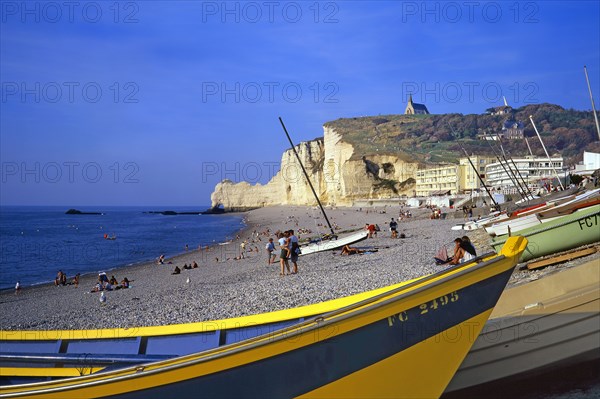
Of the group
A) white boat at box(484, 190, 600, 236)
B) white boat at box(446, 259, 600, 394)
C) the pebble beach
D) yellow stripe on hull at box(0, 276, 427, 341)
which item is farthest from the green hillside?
yellow stripe on hull at box(0, 276, 427, 341)

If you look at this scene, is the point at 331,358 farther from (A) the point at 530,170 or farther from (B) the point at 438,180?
(B) the point at 438,180

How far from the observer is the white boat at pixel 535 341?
7.36m

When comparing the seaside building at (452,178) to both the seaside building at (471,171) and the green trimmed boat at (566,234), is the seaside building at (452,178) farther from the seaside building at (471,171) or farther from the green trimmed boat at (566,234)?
the green trimmed boat at (566,234)

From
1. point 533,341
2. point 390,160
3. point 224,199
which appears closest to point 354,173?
point 390,160

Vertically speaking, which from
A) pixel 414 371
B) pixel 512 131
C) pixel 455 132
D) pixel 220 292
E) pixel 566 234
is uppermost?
pixel 512 131

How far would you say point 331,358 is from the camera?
5.57 m

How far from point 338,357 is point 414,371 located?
100 cm

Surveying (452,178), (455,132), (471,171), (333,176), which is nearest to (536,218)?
(471,171)

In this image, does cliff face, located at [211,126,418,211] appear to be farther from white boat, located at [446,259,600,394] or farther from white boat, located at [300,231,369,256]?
white boat, located at [446,259,600,394]

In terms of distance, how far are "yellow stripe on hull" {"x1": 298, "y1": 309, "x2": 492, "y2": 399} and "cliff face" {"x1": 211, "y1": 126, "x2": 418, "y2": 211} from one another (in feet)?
283

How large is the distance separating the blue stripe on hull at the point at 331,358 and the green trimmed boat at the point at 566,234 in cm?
809

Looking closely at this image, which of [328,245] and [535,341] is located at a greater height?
[328,245]

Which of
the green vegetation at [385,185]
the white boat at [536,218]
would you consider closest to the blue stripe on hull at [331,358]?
the white boat at [536,218]

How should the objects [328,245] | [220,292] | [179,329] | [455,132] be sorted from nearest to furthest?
[179,329]
[220,292]
[328,245]
[455,132]
